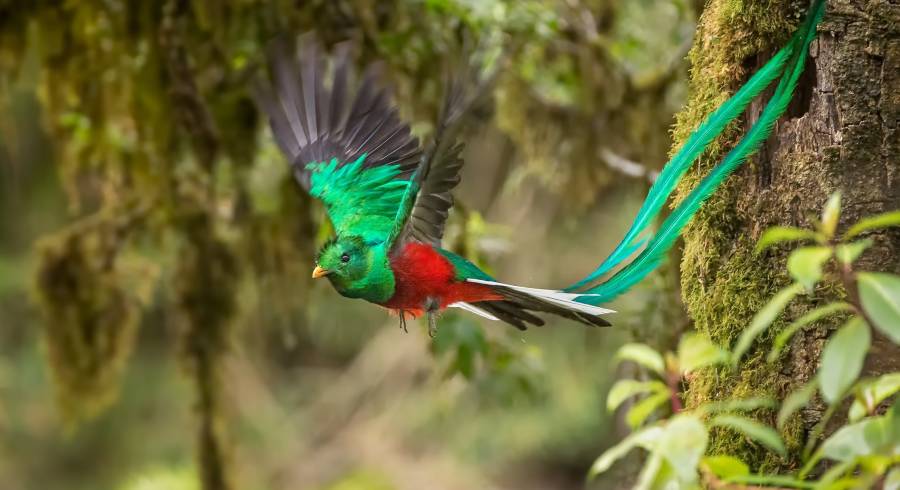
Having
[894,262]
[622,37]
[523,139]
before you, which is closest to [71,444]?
[523,139]

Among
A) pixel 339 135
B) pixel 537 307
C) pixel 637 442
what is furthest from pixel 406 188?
pixel 637 442

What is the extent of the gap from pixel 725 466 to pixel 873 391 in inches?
9.2

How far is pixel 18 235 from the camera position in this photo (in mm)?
9484

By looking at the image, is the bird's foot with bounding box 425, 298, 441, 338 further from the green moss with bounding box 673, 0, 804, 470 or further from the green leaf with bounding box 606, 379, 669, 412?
the green leaf with bounding box 606, 379, 669, 412

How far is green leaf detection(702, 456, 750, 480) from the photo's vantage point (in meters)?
1.45

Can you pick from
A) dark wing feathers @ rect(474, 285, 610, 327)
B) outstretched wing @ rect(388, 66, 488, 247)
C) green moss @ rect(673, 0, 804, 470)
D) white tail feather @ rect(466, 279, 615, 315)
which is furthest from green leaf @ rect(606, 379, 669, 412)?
outstretched wing @ rect(388, 66, 488, 247)

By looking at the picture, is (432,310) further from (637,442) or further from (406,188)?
(637,442)

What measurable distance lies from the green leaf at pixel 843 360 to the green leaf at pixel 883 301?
0.03 m

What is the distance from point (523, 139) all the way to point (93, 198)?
15.7ft

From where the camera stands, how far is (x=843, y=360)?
1.24m

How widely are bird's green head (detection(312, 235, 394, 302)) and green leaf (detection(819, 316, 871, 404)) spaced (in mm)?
1833

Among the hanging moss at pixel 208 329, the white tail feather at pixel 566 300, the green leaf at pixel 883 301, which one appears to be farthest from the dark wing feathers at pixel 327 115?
the green leaf at pixel 883 301

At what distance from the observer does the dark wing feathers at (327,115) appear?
3285mm

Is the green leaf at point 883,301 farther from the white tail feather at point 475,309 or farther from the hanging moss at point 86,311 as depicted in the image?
the hanging moss at point 86,311
